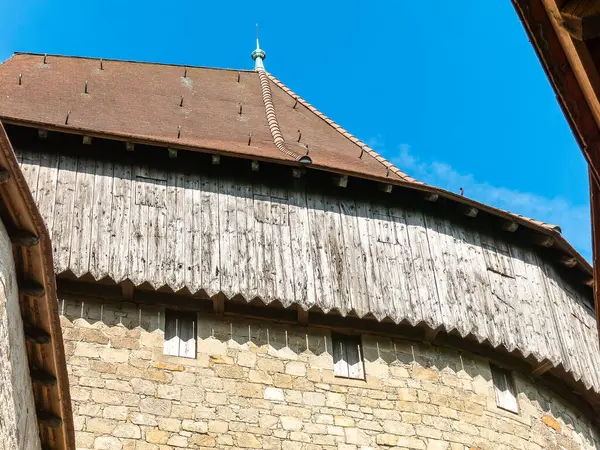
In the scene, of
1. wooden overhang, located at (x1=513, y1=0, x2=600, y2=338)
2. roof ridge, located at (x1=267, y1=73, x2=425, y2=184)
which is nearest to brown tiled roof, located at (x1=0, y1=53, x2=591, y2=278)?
roof ridge, located at (x1=267, y1=73, x2=425, y2=184)

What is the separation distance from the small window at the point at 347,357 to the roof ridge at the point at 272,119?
90.4 inches

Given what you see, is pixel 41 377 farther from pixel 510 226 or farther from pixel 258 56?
pixel 258 56

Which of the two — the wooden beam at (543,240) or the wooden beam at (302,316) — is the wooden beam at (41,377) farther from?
the wooden beam at (543,240)

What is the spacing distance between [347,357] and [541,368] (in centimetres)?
256

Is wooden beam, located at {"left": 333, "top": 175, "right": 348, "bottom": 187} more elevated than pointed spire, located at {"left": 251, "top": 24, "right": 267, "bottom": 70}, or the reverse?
pointed spire, located at {"left": 251, "top": 24, "right": 267, "bottom": 70}

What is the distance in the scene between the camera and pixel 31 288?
773 centimetres

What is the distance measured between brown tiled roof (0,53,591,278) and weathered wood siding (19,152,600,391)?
1.66 feet

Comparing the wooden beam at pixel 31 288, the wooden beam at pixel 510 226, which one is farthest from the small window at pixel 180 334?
the wooden beam at pixel 31 288

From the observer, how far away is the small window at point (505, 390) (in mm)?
13047

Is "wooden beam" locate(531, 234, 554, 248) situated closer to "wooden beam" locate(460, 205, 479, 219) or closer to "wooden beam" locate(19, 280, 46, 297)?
"wooden beam" locate(460, 205, 479, 219)

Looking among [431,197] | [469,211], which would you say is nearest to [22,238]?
[431,197]

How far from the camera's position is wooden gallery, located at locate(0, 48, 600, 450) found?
1189cm

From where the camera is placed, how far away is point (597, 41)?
4.76m

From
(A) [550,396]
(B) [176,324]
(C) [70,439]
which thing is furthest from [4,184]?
(A) [550,396]
